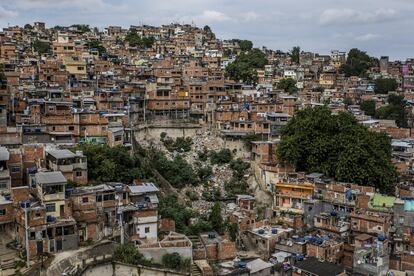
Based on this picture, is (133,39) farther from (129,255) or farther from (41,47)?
(129,255)

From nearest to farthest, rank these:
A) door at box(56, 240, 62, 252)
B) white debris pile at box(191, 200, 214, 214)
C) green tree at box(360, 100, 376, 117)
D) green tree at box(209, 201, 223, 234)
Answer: door at box(56, 240, 62, 252), green tree at box(209, 201, 223, 234), white debris pile at box(191, 200, 214, 214), green tree at box(360, 100, 376, 117)

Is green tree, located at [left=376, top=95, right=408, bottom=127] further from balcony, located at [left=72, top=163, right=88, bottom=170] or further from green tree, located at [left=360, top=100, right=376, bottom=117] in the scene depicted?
balcony, located at [left=72, top=163, right=88, bottom=170]

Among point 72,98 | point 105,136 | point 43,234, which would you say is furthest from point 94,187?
point 72,98

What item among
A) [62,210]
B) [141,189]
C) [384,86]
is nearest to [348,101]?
[384,86]

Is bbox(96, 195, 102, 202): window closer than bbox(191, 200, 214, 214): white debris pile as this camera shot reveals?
Yes

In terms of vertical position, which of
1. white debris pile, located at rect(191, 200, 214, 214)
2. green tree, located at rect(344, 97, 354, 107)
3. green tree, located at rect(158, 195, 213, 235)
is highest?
green tree, located at rect(344, 97, 354, 107)

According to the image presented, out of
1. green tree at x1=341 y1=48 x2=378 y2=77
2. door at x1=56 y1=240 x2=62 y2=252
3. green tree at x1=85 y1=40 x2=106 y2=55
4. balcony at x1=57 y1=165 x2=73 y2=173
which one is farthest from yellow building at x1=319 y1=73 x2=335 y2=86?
door at x1=56 y1=240 x2=62 y2=252
